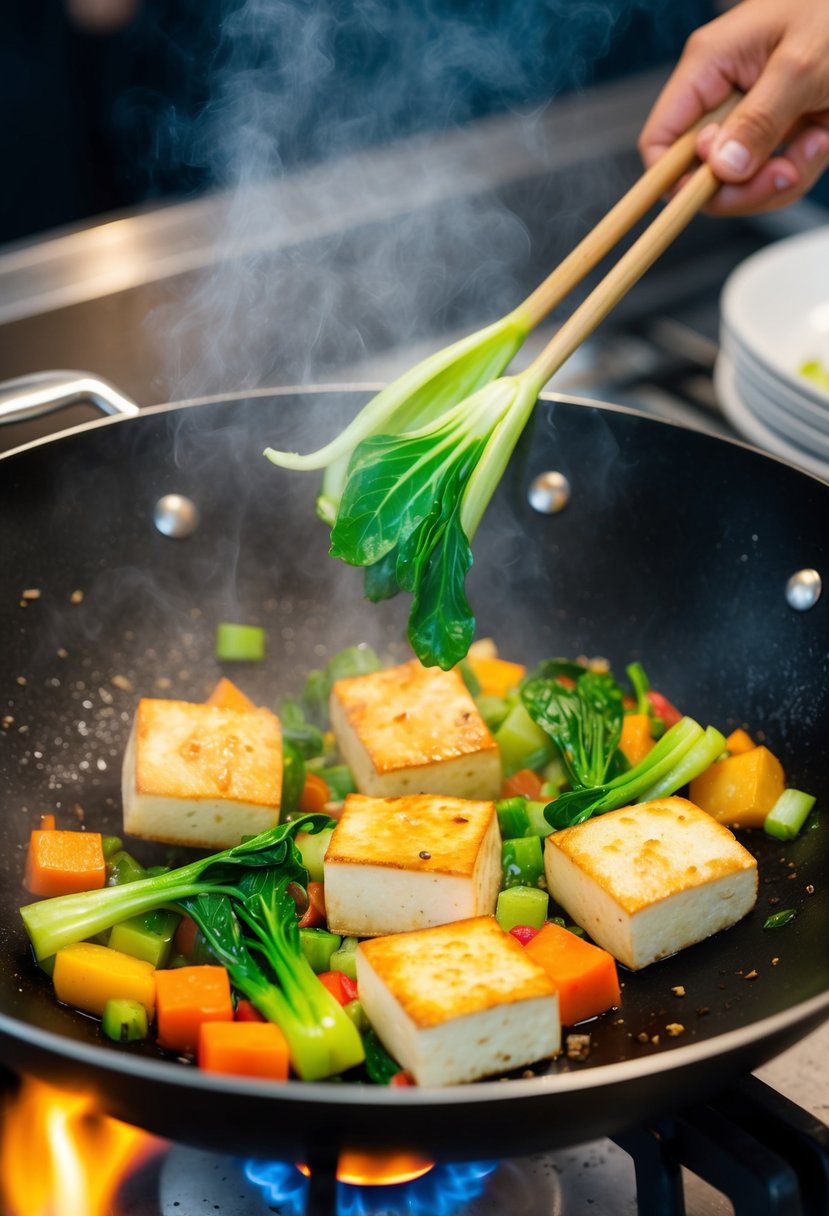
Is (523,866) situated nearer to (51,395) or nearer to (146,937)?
(146,937)

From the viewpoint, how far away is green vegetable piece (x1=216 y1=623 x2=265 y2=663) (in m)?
2.34

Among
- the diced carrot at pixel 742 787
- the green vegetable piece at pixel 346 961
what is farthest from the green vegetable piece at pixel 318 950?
the diced carrot at pixel 742 787

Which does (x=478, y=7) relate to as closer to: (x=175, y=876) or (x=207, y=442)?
(x=207, y=442)

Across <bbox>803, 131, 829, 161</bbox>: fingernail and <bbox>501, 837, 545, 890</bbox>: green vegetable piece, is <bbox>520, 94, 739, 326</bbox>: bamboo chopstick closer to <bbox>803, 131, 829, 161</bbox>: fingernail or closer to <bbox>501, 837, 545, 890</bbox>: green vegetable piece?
<bbox>803, 131, 829, 161</bbox>: fingernail

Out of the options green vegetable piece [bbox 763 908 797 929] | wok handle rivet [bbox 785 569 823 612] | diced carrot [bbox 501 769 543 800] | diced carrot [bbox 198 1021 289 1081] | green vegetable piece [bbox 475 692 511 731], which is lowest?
diced carrot [bbox 501 769 543 800]

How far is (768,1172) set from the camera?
51.9 inches

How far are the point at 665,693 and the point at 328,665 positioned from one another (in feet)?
2.19

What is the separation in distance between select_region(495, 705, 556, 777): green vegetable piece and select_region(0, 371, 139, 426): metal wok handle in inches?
35.7

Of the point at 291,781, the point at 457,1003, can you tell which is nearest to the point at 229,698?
the point at 291,781

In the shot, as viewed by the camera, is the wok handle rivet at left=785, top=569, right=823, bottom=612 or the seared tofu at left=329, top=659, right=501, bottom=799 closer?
the seared tofu at left=329, top=659, right=501, bottom=799

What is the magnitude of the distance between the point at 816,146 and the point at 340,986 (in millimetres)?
1887

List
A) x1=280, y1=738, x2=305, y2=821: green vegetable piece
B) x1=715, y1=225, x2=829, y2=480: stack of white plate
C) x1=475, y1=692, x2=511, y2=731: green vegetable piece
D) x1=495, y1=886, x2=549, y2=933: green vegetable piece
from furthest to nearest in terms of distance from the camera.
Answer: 1. x1=715, y1=225, x2=829, y2=480: stack of white plate
2. x1=475, y1=692, x2=511, y2=731: green vegetable piece
3. x1=280, y1=738, x2=305, y2=821: green vegetable piece
4. x1=495, y1=886, x2=549, y2=933: green vegetable piece

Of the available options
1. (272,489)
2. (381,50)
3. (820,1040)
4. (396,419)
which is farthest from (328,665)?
(381,50)

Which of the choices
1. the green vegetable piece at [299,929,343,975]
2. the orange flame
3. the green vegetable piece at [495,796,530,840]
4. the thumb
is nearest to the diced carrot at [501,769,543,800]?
the green vegetable piece at [495,796,530,840]
